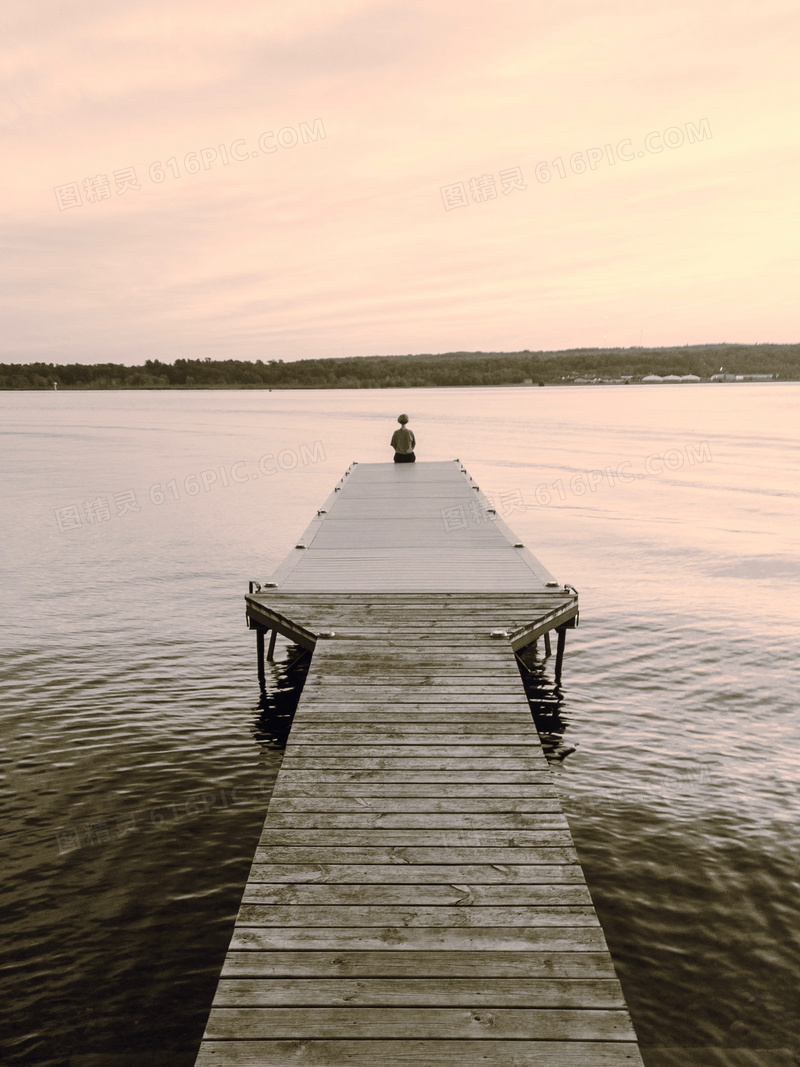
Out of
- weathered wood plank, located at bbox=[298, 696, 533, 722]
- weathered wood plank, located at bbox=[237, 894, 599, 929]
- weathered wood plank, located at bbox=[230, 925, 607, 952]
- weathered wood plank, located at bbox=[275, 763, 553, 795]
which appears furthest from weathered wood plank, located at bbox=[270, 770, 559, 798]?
weathered wood plank, located at bbox=[230, 925, 607, 952]

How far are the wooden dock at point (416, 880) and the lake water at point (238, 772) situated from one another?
5.00 ft

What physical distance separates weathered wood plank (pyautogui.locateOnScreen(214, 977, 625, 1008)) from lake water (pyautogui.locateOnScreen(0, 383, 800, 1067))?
5.15 ft

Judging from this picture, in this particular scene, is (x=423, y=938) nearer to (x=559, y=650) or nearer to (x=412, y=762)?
(x=412, y=762)

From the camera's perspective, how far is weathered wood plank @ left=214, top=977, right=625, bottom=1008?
14.4 ft

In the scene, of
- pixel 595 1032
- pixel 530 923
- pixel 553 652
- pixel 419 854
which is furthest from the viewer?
pixel 553 652

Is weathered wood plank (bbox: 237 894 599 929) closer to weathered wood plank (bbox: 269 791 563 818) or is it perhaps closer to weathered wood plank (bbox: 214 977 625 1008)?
weathered wood plank (bbox: 214 977 625 1008)

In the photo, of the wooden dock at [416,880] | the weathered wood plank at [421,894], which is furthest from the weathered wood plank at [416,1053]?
the weathered wood plank at [421,894]

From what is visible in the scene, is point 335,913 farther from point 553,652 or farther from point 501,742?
point 553,652

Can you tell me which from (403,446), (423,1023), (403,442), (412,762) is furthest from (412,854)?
(403,446)

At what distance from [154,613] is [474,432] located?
202 ft

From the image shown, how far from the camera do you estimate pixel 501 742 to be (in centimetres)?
723

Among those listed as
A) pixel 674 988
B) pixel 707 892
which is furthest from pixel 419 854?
pixel 707 892

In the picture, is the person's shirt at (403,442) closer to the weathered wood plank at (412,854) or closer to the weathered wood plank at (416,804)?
the weathered wood plank at (416,804)

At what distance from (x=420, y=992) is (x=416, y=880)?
970 millimetres
